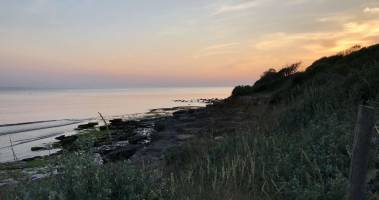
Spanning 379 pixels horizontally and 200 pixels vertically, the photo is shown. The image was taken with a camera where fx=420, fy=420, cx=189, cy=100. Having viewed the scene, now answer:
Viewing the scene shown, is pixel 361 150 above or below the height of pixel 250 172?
above

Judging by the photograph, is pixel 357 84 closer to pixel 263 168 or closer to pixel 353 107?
pixel 353 107

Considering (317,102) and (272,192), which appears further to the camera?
(317,102)

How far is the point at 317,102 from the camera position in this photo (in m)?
12.2

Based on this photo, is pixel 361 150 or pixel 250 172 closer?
pixel 361 150

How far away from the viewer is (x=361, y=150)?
3.98 m

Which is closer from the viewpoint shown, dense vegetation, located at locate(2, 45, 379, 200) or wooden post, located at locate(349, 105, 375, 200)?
wooden post, located at locate(349, 105, 375, 200)

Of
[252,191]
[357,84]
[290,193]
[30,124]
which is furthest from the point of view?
[30,124]

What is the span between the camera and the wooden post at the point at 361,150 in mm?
3896

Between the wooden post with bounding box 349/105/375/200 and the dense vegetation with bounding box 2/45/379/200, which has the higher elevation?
the wooden post with bounding box 349/105/375/200

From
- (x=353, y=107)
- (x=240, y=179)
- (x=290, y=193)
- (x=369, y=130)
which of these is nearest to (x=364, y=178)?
(x=369, y=130)

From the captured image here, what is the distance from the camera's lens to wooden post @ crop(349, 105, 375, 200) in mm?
3896

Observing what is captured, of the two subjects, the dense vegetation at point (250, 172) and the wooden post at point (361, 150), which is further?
the dense vegetation at point (250, 172)

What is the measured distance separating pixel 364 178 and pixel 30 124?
42697 mm

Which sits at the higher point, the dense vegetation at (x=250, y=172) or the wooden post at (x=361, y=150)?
the wooden post at (x=361, y=150)
